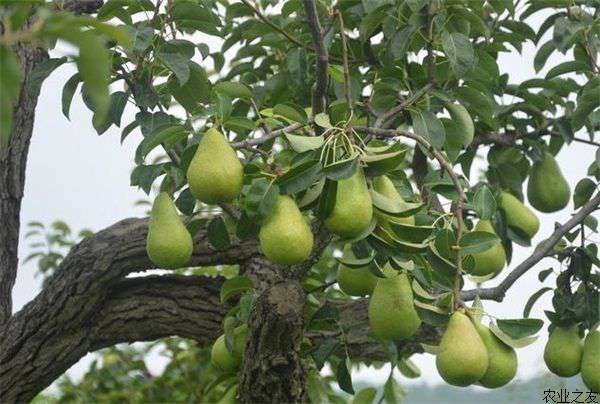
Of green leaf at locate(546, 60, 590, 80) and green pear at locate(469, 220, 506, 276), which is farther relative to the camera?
green leaf at locate(546, 60, 590, 80)

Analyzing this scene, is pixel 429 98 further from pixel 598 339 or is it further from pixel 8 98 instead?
pixel 8 98

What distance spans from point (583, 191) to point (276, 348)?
2.81ft

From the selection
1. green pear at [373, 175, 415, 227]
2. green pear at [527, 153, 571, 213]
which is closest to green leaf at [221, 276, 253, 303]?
green pear at [373, 175, 415, 227]

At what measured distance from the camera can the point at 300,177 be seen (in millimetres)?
1319

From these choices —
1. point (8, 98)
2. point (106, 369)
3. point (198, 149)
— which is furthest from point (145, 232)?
point (8, 98)

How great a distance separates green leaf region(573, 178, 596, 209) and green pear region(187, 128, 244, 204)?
3.38 ft

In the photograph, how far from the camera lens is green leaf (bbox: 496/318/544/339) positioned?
1.45 m

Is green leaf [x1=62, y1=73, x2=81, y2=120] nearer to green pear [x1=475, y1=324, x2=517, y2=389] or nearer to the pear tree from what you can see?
the pear tree

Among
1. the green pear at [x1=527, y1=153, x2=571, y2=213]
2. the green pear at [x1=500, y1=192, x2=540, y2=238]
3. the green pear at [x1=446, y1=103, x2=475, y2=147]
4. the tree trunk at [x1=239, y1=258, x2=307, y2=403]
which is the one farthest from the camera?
the green pear at [x1=527, y1=153, x2=571, y2=213]

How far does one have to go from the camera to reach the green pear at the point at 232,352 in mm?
1878

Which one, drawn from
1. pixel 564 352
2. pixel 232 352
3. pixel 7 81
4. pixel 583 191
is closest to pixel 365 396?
pixel 232 352

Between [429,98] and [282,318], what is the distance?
0.54m

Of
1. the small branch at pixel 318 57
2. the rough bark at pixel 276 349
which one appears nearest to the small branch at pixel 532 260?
the rough bark at pixel 276 349

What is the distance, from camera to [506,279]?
1790 mm
